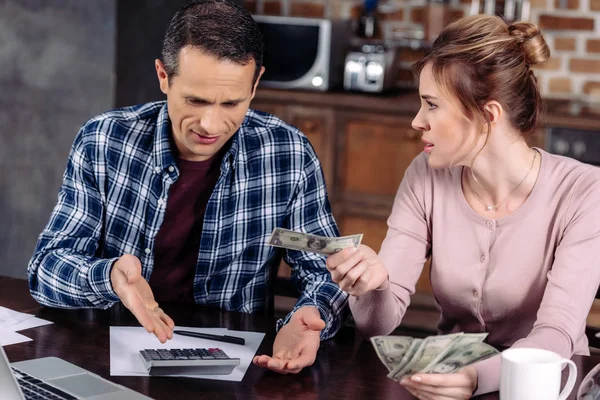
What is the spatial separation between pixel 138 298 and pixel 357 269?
402mm

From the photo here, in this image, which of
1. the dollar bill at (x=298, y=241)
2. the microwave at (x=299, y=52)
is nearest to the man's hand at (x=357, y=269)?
the dollar bill at (x=298, y=241)

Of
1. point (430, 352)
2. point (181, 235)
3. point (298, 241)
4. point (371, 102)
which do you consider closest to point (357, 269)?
point (298, 241)

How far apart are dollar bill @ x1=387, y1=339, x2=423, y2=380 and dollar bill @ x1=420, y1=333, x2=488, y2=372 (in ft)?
0.10

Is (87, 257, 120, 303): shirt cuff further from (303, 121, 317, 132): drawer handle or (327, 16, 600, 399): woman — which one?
(303, 121, 317, 132): drawer handle

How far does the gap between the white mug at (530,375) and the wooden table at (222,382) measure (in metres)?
0.14

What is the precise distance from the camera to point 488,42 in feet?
5.99

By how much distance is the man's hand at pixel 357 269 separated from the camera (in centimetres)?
156

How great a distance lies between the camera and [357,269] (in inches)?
61.9

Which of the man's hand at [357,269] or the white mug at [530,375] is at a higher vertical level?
the man's hand at [357,269]

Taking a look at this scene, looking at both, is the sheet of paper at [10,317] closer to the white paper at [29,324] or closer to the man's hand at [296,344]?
the white paper at [29,324]

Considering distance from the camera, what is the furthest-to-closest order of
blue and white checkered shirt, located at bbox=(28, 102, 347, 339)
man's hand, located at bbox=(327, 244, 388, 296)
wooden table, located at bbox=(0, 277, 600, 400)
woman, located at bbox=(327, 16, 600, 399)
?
1. blue and white checkered shirt, located at bbox=(28, 102, 347, 339)
2. woman, located at bbox=(327, 16, 600, 399)
3. man's hand, located at bbox=(327, 244, 388, 296)
4. wooden table, located at bbox=(0, 277, 600, 400)

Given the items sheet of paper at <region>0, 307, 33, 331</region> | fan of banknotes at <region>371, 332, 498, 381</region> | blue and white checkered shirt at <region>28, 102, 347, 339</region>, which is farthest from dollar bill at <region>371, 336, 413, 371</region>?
sheet of paper at <region>0, 307, 33, 331</region>

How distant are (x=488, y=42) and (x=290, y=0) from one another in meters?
2.71

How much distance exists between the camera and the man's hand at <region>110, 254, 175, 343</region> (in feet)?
5.15
